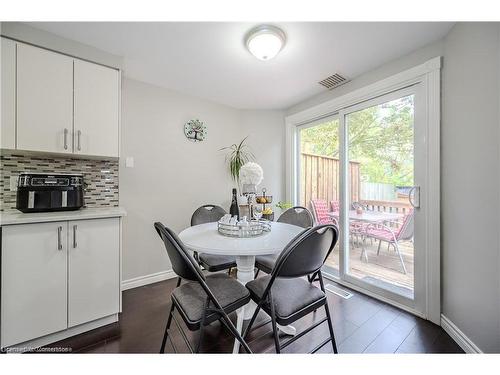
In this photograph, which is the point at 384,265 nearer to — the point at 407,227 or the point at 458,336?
the point at 407,227

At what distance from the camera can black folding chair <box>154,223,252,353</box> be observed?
Result: 106 cm

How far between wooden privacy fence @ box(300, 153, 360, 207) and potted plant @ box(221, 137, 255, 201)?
2.67 ft

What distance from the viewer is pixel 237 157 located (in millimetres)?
3006

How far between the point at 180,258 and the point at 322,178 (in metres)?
2.20

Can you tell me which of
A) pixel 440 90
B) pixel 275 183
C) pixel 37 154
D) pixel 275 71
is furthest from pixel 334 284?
pixel 37 154

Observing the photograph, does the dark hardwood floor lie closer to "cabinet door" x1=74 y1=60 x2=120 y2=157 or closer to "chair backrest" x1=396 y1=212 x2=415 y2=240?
"chair backrest" x1=396 y1=212 x2=415 y2=240

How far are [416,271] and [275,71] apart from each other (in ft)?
7.40

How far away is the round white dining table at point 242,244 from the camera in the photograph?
1165 millimetres

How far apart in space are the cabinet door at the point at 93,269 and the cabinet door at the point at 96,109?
0.65m

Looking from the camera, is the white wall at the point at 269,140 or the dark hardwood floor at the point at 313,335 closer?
the dark hardwood floor at the point at 313,335

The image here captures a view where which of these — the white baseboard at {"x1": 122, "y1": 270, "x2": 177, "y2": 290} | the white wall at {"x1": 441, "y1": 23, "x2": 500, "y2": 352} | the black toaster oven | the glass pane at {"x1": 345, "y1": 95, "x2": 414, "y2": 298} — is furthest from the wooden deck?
the black toaster oven

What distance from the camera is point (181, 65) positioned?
200cm

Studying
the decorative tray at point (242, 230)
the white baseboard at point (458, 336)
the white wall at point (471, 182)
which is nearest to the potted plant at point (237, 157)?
the decorative tray at point (242, 230)

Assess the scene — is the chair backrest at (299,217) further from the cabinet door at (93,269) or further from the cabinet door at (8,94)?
the cabinet door at (8,94)
